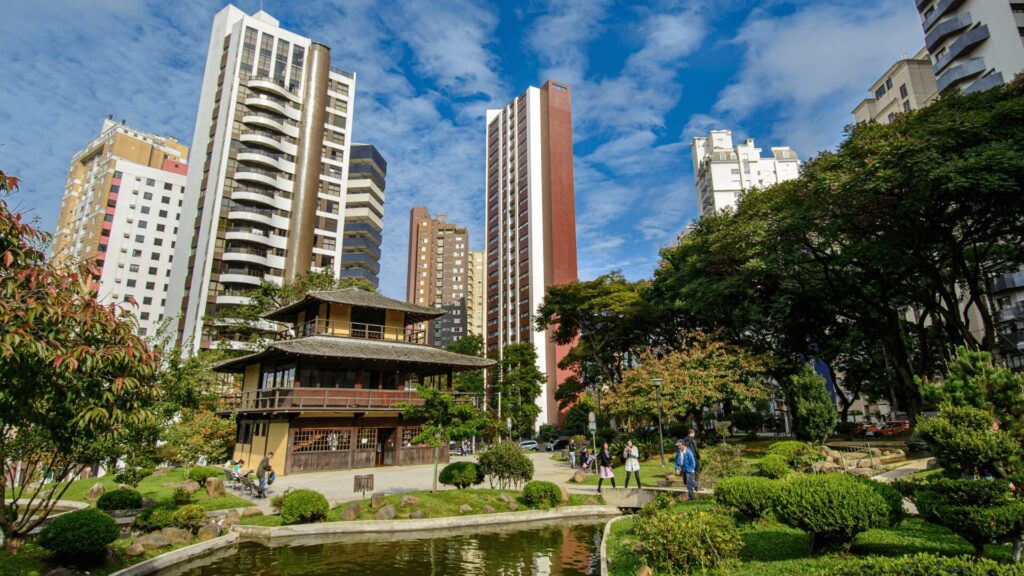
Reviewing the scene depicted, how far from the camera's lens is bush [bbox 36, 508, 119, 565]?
9781 mm

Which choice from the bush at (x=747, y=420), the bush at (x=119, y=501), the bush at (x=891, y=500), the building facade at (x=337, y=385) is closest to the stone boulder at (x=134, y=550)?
the bush at (x=119, y=501)

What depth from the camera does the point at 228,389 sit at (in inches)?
1877

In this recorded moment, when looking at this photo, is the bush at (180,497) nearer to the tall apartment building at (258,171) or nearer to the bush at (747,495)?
the bush at (747,495)

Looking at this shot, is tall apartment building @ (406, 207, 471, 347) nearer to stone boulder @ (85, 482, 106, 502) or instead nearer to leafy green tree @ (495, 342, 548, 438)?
leafy green tree @ (495, 342, 548, 438)

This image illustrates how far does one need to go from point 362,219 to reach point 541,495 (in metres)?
62.0

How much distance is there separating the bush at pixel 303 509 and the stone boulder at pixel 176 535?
2506 millimetres

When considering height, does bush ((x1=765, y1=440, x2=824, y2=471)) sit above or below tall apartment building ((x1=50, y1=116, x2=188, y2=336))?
below

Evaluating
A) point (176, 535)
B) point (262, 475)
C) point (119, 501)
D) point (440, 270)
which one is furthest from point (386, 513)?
point (440, 270)

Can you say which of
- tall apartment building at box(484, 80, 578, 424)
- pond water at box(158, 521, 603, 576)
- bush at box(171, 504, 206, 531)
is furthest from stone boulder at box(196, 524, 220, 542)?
tall apartment building at box(484, 80, 578, 424)

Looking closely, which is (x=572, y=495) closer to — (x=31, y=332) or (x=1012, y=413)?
(x=1012, y=413)

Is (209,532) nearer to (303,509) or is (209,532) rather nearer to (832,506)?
(303,509)

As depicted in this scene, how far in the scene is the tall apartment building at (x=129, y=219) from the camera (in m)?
79.6

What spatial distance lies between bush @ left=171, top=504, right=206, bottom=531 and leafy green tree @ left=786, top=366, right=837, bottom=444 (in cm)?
2428

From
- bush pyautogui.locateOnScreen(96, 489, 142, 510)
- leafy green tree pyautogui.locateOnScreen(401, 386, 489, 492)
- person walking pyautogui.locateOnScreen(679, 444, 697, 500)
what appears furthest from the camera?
leafy green tree pyautogui.locateOnScreen(401, 386, 489, 492)
